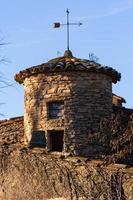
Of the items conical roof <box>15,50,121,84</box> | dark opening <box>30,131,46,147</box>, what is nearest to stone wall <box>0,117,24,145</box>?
conical roof <box>15,50,121,84</box>

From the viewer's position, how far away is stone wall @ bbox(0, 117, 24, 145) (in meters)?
16.0

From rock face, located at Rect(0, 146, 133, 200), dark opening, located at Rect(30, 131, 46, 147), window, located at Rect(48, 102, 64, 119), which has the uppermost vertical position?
window, located at Rect(48, 102, 64, 119)

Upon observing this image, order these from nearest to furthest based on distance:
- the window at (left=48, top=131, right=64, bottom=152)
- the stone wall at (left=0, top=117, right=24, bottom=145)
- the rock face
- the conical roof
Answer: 1. the rock face
2. the conical roof
3. the window at (left=48, top=131, right=64, bottom=152)
4. the stone wall at (left=0, top=117, right=24, bottom=145)

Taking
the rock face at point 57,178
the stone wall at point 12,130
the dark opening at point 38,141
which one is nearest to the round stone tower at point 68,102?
the stone wall at point 12,130

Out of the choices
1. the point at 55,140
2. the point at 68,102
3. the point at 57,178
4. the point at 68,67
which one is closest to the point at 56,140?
the point at 55,140

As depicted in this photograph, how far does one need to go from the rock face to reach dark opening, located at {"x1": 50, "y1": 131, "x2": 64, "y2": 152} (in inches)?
185

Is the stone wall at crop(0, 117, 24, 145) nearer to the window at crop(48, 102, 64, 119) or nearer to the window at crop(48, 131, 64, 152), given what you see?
the window at crop(48, 131, 64, 152)

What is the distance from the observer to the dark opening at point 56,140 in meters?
15.1

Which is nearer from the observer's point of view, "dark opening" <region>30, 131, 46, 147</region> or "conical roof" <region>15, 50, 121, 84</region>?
"dark opening" <region>30, 131, 46, 147</region>

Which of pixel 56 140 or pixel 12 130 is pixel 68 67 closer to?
pixel 56 140

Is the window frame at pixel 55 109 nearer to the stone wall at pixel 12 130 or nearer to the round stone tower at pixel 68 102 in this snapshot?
the round stone tower at pixel 68 102

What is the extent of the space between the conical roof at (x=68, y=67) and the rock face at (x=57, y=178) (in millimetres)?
4822

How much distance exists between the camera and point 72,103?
14.8m

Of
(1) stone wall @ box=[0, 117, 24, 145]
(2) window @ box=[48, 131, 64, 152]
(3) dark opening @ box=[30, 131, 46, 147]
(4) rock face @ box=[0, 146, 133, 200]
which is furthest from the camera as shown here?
(1) stone wall @ box=[0, 117, 24, 145]
